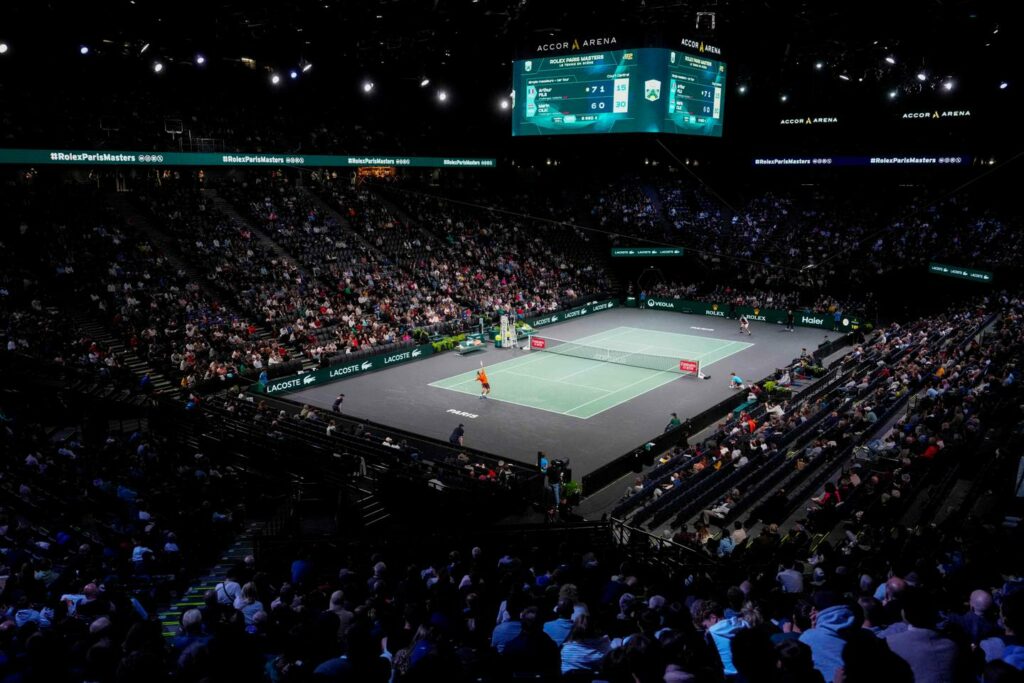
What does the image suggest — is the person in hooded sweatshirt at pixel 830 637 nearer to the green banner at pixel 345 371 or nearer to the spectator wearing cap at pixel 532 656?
the spectator wearing cap at pixel 532 656

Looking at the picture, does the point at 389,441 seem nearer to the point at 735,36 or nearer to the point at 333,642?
the point at 333,642

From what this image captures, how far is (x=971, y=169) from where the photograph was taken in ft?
158

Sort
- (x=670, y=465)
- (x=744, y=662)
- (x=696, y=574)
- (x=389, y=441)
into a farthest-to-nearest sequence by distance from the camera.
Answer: (x=389, y=441), (x=670, y=465), (x=696, y=574), (x=744, y=662)

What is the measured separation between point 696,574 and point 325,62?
45.0 meters

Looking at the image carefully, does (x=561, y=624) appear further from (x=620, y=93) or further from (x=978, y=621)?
(x=620, y=93)

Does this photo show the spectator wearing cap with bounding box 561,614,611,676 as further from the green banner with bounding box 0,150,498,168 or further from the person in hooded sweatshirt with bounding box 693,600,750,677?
the green banner with bounding box 0,150,498,168

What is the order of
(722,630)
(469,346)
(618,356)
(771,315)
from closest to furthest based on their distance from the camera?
(722,630) < (618,356) < (469,346) < (771,315)

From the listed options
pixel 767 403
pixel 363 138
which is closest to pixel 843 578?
pixel 767 403

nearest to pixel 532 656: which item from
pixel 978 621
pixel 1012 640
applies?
pixel 1012 640

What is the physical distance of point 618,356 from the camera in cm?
3553

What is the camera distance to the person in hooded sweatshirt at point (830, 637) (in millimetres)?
5047

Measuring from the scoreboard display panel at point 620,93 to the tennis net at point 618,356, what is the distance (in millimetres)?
10973

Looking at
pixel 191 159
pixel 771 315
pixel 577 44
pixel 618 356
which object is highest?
pixel 577 44

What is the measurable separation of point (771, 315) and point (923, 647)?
42.9 metres
